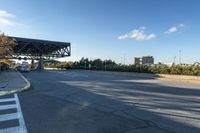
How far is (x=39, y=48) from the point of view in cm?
7912

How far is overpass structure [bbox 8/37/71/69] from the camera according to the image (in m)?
70.8

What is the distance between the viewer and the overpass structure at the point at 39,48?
70.8 meters

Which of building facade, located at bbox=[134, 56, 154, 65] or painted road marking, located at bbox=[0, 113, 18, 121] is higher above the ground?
building facade, located at bbox=[134, 56, 154, 65]

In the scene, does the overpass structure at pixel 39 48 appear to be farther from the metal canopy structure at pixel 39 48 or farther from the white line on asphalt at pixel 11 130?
the white line on asphalt at pixel 11 130

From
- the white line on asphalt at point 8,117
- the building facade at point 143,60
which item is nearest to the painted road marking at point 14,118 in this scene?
the white line on asphalt at point 8,117

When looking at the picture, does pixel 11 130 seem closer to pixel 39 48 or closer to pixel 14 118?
pixel 14 118

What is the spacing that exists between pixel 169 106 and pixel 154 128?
3.61m

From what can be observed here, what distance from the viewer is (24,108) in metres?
9.36

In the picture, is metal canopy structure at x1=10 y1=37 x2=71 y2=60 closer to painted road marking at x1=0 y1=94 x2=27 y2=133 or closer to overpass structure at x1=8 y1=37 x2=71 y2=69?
overpass structure at x1=8 y1=37 x2=71 y2=69

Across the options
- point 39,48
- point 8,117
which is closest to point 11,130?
point 8,117

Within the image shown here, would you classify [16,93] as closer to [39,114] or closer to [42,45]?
[39,114]

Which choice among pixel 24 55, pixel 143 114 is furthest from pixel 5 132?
pixel 24 55

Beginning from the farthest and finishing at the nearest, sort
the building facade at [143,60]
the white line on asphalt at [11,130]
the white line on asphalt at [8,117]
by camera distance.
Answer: the building facade at [143,60]
the white line on asphalt at [8,117]
the white line on asphalt at [11,130]

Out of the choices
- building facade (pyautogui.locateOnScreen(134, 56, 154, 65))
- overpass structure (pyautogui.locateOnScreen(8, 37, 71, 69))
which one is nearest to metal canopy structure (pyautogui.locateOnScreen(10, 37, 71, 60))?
overpass structure (pyautogui.locateOnScreen(8, 37, 71, 69))
